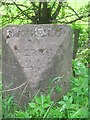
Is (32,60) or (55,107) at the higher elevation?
(32,60)

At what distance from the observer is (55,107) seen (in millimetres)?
2498

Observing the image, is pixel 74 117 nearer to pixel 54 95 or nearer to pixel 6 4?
pixel 54 95

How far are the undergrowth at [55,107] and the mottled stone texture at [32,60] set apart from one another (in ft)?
0.32

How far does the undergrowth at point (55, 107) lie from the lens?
91.6 inches

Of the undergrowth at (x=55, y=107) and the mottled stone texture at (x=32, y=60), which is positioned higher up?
the mottled stone texture at (x=32, y=60)

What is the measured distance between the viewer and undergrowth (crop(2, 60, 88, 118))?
233 cm

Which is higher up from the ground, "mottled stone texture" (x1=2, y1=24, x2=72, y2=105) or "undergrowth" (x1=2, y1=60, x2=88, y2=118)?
"mottled stone texture" (x1=2, y1=24, x2=72, y2=105)

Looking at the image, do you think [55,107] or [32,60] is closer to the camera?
[55,107]

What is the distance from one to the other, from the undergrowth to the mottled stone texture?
96 mm

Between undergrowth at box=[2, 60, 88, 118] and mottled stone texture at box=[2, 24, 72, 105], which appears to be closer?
undergrowth at box=[2, 60, 88, 118]

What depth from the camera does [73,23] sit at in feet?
13.2

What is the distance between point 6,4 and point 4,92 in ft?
3.92

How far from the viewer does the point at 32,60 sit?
2.61m

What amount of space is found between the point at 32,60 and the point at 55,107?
36 centimetres
